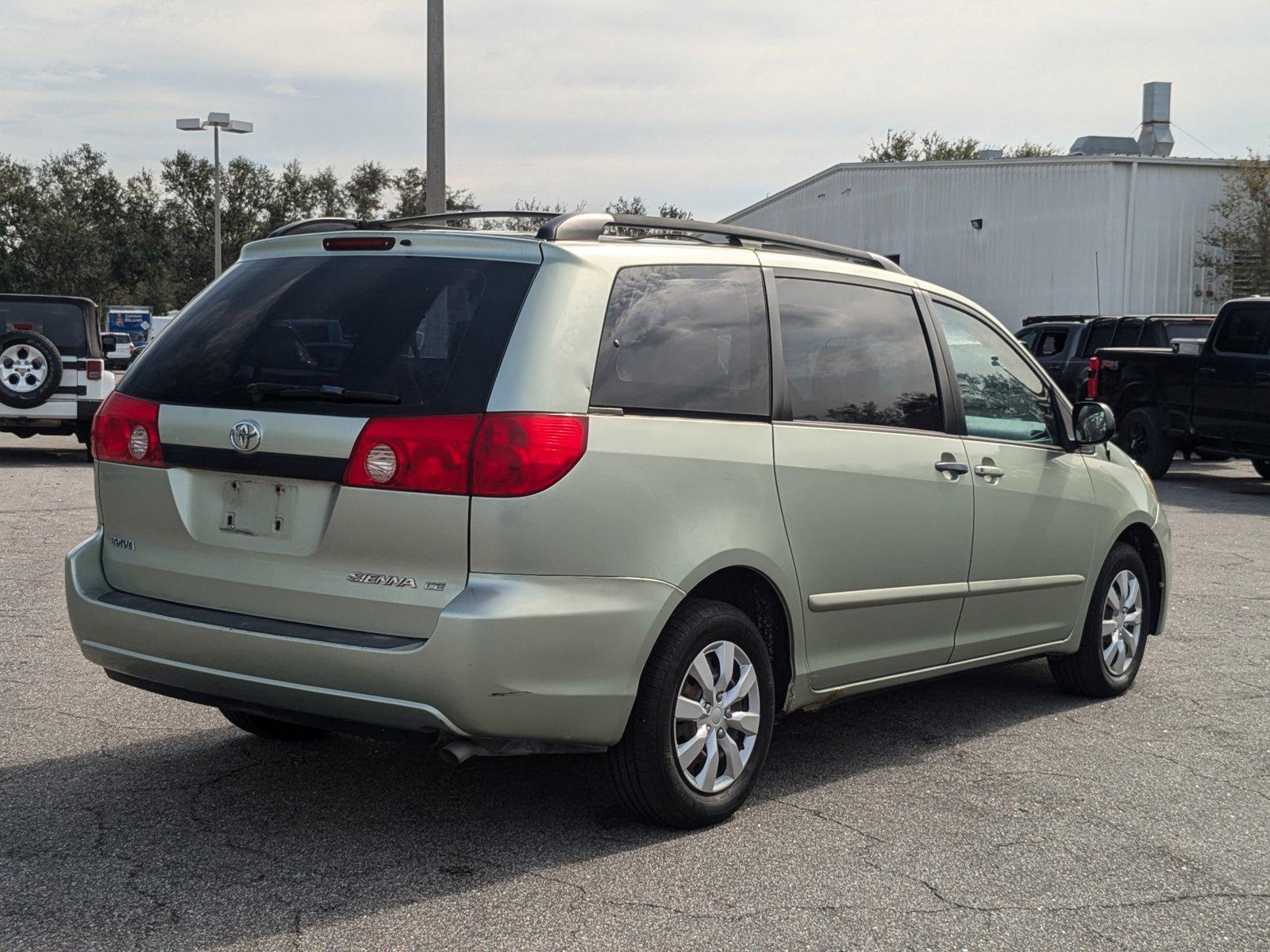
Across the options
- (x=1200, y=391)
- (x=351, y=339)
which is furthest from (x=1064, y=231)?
(x=351, y=339)

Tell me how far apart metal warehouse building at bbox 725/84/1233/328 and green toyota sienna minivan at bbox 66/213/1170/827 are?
1144 inches

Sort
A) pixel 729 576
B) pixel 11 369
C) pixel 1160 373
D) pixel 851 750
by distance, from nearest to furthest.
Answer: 1. pixel 729 576
2. pixel 851 750
3. pixel 11 369
4. pixel 1160 373

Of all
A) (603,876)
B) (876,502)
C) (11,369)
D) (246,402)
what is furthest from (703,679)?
(11,369)

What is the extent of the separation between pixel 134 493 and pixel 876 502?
2375mm

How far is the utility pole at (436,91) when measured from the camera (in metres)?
15.4

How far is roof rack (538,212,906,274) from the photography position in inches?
170

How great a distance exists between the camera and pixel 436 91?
15.4 metres

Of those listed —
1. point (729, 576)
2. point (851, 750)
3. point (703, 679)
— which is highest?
point (729, 576)

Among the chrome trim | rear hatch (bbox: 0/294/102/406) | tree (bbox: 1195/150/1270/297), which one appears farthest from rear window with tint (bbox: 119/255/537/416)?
tree (bbox: 1195/150/1270/297)

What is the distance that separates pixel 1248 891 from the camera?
4.08m

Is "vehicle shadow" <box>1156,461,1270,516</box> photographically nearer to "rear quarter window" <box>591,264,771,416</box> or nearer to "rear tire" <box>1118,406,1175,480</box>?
"rear tire" <box>1118,406,1175,480</box>

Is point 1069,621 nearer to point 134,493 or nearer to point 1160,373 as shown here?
point 134,493

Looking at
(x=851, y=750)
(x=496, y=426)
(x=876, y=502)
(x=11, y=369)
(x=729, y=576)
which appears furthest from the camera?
(x=11, y=369)

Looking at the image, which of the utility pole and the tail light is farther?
the utility pole
